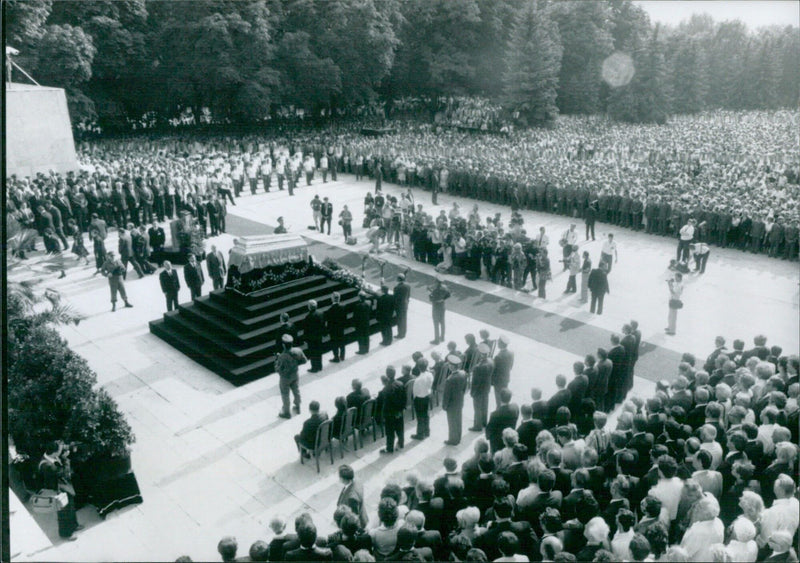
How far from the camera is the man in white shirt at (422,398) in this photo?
31.0 feet

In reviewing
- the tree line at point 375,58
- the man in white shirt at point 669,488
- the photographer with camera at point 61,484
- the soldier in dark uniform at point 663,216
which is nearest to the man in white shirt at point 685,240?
the soldier in dark uniform at point 663,216

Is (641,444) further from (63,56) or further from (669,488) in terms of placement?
(63,56)

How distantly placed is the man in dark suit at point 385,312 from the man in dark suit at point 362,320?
14.6 inches

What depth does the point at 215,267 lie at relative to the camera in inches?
587

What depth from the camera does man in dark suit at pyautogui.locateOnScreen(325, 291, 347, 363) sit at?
11.9 metres

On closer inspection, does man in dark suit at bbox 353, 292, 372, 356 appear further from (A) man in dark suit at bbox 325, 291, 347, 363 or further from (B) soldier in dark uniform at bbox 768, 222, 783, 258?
(B) soldier in dark uniform at bbox 768, 222, 783, 258

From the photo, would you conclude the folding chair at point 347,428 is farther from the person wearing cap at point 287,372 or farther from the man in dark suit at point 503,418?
the man in dark suit at point 503,418

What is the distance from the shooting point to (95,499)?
319 inches

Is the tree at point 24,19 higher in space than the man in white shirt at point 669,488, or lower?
higher

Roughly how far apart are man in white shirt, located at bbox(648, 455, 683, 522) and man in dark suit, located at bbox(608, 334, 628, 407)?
12.7 ft

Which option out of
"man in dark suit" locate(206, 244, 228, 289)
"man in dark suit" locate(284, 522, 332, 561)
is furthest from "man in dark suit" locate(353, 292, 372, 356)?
"man in dark suit" locate(284, 522, 332, 561)

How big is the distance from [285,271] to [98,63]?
3200 cm

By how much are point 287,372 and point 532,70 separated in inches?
1580

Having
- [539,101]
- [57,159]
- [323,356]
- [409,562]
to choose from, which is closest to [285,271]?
[323,356]
